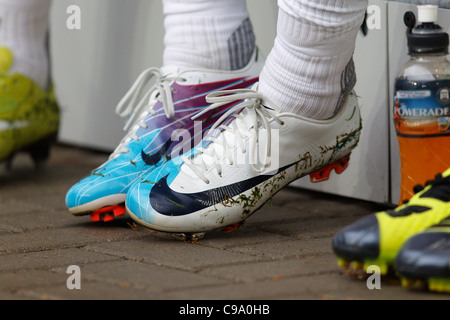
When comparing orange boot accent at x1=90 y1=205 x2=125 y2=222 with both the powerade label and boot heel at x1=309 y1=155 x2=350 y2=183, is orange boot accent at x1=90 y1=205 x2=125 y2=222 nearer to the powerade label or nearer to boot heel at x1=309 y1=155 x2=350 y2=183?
boot heel at x1=309 y1=155 x2=350 y2=183

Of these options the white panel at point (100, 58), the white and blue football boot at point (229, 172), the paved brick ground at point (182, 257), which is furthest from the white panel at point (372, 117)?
the white panel at point (100, 58)

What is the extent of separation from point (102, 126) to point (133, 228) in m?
0.95

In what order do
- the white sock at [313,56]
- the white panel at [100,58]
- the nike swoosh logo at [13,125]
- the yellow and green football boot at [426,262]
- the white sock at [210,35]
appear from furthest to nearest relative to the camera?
the white panel at [100,58] < the nike swoosh logo at [13,125] < the white sock at [210,35] < the white sock at [313,56] < the yellow and green football boot at [426,262]

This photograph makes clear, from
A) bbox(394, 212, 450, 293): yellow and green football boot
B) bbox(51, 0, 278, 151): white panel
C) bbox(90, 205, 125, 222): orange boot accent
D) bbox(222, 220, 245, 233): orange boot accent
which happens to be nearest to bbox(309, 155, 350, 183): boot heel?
bbox(222, 220, 245, 233): orange boot accent

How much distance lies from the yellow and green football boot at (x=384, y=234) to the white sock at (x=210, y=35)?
57 cm

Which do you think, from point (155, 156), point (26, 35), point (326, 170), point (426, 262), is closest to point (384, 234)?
point (426, 262)

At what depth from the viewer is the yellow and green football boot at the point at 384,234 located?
1041 mm

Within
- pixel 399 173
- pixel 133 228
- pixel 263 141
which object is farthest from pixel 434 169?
pixel 133 228

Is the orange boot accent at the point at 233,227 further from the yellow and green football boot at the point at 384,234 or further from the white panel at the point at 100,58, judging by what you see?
the white panel at the point at 100,58

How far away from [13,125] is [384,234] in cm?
114

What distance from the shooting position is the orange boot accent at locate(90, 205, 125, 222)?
4.75 feet

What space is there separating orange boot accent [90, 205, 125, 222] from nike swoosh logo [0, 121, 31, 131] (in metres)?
0.54
